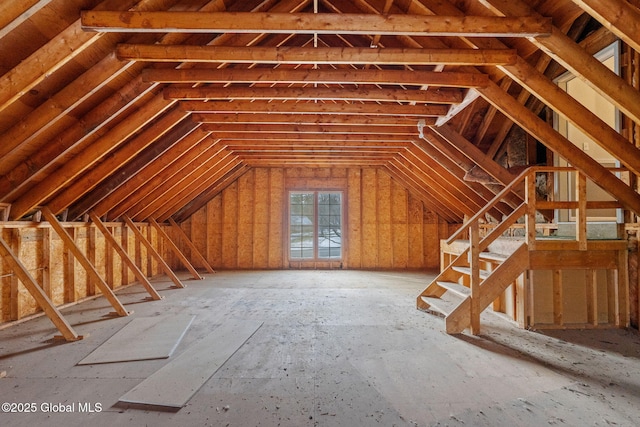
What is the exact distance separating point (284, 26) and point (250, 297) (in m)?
4.14

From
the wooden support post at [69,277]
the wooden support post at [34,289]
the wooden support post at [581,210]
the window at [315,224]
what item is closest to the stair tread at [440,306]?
the wooden support post at [581,210]

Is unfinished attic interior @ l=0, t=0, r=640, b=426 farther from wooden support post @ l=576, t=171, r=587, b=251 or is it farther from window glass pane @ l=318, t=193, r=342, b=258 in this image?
window glass pane @ l=318, t=193, r=342, b=258

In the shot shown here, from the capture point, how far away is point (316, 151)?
22.7 ft

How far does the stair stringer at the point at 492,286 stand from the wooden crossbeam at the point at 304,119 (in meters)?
2.43

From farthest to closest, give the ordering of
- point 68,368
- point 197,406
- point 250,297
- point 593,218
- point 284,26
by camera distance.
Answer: point 250,297 → point 593,218 → point 68,368 → point 284,26 → point 197,406

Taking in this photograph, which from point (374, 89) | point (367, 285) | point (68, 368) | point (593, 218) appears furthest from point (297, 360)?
point (593, 218)

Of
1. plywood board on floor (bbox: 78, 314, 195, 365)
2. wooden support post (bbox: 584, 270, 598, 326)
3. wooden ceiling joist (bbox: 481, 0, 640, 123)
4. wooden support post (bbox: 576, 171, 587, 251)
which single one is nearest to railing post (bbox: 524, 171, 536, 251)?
wooden support post (bbox: 576, 171, 587, 251)

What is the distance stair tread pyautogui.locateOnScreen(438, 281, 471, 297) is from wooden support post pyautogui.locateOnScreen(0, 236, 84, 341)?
14.1 ft

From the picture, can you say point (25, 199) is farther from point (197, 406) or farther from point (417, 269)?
point (417, 269)

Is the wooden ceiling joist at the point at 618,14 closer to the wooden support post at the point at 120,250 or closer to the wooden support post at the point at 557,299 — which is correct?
the wooden support post at the point at 557,299

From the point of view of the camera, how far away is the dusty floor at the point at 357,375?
2004 mm

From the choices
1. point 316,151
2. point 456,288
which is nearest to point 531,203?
point 456,288

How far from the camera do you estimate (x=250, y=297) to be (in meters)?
5.34

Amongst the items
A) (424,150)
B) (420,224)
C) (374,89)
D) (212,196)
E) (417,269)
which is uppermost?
(374,89)
